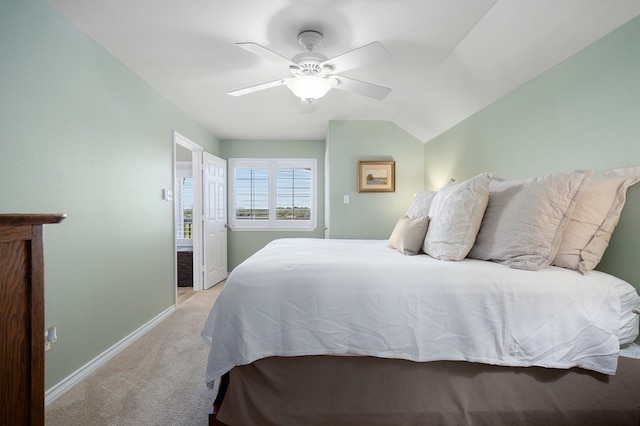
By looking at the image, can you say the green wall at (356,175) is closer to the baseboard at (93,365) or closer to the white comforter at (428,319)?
the baseboard at (93,365)

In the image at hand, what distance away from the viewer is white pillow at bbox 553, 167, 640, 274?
136 cm

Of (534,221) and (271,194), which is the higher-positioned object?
(271,194)

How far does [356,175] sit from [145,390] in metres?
3.03

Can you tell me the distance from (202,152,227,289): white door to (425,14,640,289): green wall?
135 inches

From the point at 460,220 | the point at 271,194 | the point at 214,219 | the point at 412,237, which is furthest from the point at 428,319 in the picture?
the point at 271,194

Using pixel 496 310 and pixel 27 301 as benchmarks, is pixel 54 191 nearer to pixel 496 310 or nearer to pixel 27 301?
pixel 27 301

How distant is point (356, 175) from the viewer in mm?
3924

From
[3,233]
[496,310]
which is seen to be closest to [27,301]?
[3,233]

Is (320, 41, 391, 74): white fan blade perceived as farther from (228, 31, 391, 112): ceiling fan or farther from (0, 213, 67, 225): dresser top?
(0, 213, 67, 225): dresser top

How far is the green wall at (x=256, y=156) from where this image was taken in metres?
5.04

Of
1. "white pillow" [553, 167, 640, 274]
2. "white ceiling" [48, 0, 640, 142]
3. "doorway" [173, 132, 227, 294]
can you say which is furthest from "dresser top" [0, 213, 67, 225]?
"doorway" [173, 132, 227, 294]

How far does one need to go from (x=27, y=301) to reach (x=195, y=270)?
11.7 ft

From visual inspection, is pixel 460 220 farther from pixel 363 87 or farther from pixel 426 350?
pixel 363 87

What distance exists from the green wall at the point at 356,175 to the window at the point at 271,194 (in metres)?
1.23
